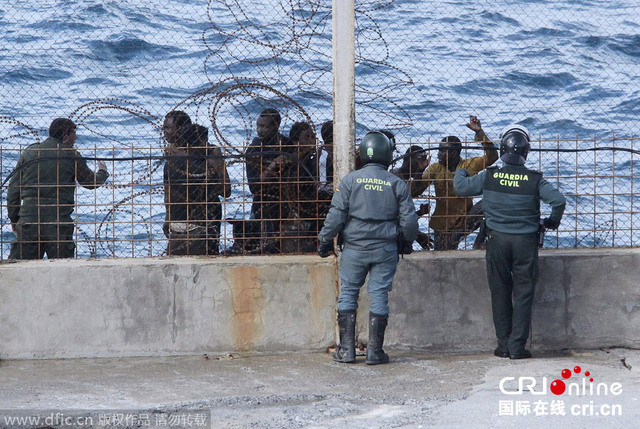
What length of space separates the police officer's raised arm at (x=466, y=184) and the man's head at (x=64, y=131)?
3.33m

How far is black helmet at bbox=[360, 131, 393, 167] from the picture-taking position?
657 cm

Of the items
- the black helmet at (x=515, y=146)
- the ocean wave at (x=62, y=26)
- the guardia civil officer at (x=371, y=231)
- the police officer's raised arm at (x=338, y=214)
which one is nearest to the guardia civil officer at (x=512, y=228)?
the black helmet at (x=515, y=146)

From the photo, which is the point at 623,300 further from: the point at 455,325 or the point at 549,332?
the point at 455,325

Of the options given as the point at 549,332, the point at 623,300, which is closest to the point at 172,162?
the point at 549,332

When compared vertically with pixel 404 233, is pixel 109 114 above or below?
above

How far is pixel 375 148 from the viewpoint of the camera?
6.57 meters

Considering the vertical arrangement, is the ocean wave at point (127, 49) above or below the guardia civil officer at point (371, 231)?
above

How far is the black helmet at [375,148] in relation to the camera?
6570 mm

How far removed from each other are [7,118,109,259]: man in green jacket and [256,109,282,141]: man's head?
136 cm

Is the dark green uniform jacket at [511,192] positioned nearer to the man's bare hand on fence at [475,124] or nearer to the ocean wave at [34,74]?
the man's bare hand on fence at [475,124]

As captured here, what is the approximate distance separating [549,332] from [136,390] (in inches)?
136

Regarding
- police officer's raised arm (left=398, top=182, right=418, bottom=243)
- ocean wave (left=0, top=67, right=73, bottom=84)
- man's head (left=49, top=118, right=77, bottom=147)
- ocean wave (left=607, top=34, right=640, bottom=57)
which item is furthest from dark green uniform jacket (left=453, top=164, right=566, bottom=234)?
ocean wave (left=0, top=67, right=73, bottom=84)

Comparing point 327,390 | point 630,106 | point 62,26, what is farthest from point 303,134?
point 630,106

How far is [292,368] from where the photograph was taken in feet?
21.5
